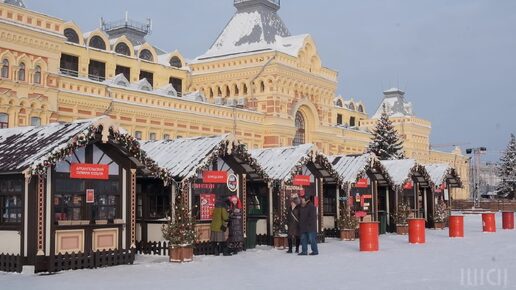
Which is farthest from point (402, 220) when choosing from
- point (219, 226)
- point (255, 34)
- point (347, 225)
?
point (255, 34)

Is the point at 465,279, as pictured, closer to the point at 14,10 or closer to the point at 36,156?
the point at 36,156

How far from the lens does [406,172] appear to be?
3114cm

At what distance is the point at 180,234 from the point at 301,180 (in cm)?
770

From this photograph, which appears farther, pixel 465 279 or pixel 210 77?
pixel 210 77

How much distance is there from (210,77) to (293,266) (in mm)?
38232

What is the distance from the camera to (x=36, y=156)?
1484 centimetres

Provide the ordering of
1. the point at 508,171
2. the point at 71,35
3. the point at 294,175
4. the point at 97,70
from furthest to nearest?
the point at 508,171
the point at 97,70
the point at 71,35
the point at 294,175

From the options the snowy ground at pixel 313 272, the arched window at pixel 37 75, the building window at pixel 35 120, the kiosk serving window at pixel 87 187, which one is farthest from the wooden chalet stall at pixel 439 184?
the kiosk serving window at pixel 87 187

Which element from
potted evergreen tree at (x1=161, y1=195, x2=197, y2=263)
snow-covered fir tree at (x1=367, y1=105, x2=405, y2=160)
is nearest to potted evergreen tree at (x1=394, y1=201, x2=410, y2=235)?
potted evergreen tree at (x1=161, y1=195, x2=197, y2=263)

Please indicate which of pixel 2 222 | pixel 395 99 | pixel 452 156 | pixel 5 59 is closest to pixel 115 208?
pixel 2 222

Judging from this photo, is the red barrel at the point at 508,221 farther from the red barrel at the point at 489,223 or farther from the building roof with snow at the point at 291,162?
the building roof with snow at the point at 291,162

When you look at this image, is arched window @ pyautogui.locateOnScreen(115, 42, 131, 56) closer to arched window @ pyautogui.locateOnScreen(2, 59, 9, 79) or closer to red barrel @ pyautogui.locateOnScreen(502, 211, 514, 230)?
arched window @ pyautogui.locateOnScreen(2, 59, 9, 79)

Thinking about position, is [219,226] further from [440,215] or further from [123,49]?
[123,49]

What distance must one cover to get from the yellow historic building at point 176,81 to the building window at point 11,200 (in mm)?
16429
